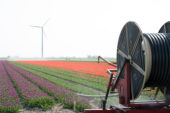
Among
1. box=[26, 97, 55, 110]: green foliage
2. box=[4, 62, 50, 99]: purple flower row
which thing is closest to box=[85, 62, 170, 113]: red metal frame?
box=[26, 97, 55, 110]: green foliage

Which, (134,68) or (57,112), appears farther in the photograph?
(57,112)

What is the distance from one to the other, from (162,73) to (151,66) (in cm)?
34

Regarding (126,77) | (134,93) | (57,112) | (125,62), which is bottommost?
(57,112)

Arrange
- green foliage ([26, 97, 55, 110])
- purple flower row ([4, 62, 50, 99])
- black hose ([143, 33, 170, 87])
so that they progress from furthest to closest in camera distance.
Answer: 1. purple flower row ([4, 62, 50, 99])
2. green foliage ([26, 97, 55, 110])
3. black hose ([143, 33, 170, 87])

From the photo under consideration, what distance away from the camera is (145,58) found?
14.1 feet

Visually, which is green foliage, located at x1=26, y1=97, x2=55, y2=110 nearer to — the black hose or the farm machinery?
the farm machinery

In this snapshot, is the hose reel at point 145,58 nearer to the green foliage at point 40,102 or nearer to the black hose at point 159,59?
the black hose at point 159,59

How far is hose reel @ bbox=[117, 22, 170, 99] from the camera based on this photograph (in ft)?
14.5

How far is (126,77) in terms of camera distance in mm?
4629

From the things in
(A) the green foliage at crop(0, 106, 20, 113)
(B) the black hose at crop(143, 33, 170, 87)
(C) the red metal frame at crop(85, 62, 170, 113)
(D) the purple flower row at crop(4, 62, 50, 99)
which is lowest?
(A) the green foliage at crop(0, 106, 20, 113)

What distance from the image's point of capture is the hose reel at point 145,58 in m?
4.41

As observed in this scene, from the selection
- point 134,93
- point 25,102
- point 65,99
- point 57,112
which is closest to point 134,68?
point 134,93

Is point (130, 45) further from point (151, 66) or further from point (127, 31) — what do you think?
point (151, 66)

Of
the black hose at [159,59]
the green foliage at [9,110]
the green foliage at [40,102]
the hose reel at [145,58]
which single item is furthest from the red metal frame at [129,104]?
the green foliage at [40,102]
